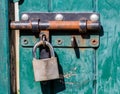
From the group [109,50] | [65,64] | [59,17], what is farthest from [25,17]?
[109,50]

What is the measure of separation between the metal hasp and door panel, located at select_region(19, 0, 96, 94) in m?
0.02

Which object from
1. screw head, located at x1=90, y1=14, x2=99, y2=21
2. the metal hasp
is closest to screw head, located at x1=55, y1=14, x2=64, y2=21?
the metal hasp

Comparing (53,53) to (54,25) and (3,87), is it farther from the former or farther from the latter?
(3,87)

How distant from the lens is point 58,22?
1.60 m

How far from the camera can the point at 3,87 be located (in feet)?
5.50

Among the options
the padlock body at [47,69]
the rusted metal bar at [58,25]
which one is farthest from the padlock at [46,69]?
the rusted metal bar at [58,25]

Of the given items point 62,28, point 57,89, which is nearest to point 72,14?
point 62,28

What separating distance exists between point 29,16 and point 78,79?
0.98 feet

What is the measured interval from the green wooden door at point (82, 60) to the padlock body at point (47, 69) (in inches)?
3.1

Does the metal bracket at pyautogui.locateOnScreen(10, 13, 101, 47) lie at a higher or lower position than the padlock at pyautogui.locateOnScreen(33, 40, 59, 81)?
higher

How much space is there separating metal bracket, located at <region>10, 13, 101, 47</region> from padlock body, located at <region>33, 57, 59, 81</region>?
9 centimetres

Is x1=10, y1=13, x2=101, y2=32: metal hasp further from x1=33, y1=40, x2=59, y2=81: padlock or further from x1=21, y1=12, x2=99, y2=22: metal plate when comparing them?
x1=33, y1=40, x2=59, y2=81: padlock

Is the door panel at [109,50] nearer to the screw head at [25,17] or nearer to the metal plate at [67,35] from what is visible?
the metal plate at [67,35]

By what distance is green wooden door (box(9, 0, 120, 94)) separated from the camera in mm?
1628
